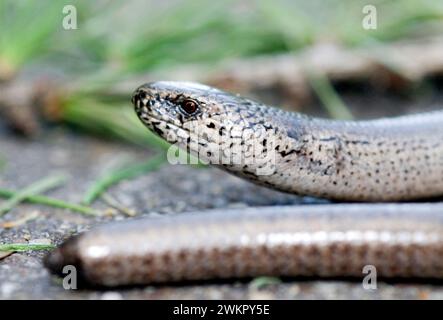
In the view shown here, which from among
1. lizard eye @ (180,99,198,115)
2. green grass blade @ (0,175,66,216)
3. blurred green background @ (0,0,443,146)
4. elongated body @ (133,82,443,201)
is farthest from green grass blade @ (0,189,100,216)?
blurred green background @ (0,0,443,146)

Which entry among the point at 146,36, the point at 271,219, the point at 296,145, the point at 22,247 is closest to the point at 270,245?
the point at 271,219

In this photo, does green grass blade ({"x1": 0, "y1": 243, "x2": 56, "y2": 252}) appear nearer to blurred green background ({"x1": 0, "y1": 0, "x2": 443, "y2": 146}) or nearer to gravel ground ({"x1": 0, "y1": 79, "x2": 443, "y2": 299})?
gravel ground ({"x1": 0, "y1": 79, "x2": 443, "y2": 299})

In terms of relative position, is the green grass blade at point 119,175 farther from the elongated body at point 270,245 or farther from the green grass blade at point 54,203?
the elongated body at point 270,245

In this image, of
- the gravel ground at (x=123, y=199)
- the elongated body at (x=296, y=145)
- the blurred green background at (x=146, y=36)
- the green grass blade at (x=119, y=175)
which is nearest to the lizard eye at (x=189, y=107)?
the elongated body at (x=296, y=145)

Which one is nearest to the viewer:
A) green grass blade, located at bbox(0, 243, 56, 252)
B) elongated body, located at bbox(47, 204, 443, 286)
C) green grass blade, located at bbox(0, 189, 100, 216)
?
elongated body, located at bbox(47, 204, 443, 286)

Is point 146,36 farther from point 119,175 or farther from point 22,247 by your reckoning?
point 22,247

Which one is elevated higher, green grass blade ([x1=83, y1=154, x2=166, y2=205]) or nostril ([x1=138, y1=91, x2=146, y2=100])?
nostril ([x1=138, y1=91, x2=146, y2=100])
